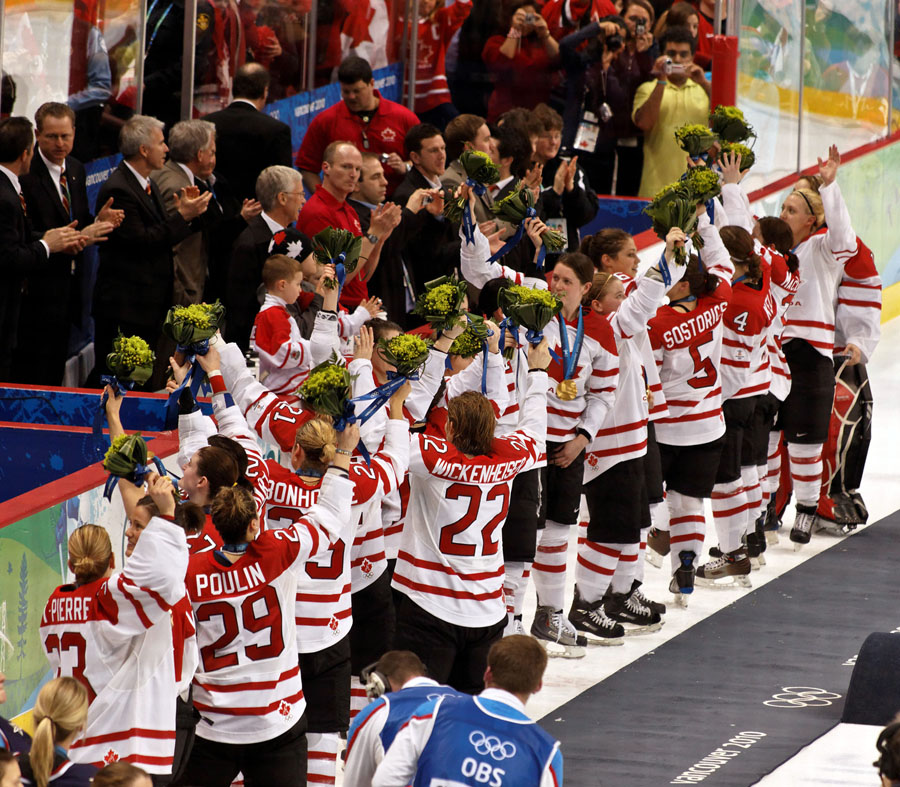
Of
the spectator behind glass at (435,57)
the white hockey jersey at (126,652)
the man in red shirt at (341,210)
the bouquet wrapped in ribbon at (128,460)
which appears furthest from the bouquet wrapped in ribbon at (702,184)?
the spectator behind glass at (435,57)

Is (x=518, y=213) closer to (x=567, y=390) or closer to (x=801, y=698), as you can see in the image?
(x=567, y=390)

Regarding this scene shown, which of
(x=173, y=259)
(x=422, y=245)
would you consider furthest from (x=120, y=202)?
(x=422, y=245)

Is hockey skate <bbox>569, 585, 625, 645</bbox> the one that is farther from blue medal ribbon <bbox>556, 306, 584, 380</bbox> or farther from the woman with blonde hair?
the woman with blonde hair

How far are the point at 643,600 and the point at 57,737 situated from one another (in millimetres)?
4588

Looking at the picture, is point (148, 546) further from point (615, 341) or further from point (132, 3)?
point (132, 3)

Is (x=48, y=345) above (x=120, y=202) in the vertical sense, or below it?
below

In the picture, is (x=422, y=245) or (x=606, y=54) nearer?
(x=422, y=245)

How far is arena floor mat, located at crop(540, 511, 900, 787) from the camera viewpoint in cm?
679

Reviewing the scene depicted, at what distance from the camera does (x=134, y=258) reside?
8.96 metres

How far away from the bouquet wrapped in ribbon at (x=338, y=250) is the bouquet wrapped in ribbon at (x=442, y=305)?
473mm

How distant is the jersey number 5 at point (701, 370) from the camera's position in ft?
28.7

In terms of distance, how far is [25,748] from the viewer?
488 centimetres

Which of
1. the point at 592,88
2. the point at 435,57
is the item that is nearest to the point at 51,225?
the point at 435,57

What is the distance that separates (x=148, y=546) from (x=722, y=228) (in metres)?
5.02
